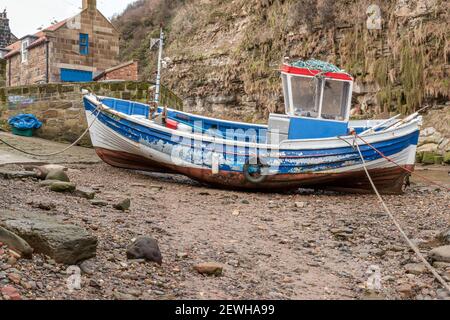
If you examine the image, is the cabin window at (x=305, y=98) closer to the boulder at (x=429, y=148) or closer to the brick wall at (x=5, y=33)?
the boulder at (x=429, y=148)

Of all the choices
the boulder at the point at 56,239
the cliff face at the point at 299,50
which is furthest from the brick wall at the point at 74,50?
the boulder at the point at 56,239

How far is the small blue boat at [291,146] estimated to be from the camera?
363 inches

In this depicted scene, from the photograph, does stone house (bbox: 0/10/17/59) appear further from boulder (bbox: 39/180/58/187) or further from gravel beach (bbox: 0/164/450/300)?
boulder (bbox: 39/180/58/187)

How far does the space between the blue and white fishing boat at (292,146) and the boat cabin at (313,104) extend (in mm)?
19

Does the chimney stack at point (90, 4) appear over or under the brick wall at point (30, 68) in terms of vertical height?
over

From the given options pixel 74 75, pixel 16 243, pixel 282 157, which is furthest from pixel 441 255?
pixel 74 75

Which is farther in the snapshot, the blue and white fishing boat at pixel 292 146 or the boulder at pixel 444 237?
the blue and white fishing boat at pixel 292 146

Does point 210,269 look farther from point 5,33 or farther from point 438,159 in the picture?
point 5,33

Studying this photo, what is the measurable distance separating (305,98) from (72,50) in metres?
16.9

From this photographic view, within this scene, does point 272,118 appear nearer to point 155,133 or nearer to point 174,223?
point 155,133

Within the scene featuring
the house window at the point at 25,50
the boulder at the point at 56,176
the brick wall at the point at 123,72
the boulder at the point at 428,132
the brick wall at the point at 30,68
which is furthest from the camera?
the house window at the point at 25,50

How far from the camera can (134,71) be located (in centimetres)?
2159

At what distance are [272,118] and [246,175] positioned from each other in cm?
126

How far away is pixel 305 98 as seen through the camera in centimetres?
988
